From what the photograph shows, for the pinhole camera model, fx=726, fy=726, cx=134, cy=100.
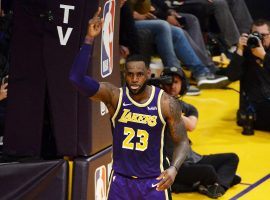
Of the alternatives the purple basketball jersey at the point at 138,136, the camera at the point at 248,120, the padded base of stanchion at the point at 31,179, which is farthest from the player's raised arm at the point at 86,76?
the camera at the point at 248,120

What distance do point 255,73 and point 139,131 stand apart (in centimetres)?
393

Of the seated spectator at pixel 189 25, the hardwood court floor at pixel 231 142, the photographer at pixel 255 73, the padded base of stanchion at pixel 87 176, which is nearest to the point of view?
the padded base of stanchion at pixel 87 176

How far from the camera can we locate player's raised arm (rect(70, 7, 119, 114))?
189 inches

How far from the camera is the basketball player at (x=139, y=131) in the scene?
506 cm

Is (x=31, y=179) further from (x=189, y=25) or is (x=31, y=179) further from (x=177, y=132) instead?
(x=189, y=25)

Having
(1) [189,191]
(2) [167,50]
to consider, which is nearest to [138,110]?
(1) [189,191]

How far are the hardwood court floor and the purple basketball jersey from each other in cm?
191

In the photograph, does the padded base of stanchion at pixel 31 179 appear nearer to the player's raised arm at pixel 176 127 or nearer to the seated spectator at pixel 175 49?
the player's raised arm at pixel 176 127

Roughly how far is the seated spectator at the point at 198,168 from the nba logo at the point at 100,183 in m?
0.83

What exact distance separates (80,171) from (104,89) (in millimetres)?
1039

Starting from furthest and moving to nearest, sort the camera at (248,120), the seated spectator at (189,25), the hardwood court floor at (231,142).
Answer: the seated spectator at (189,25), the camera at (248,120), the hardwood court floor at (231,142)

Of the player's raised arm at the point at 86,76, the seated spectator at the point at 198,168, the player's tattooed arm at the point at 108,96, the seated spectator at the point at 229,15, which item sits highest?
the seated spectator at the point at 229,15

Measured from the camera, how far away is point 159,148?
5176 millimetres

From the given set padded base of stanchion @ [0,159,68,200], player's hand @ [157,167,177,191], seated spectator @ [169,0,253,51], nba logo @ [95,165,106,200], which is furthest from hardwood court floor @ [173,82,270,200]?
player's hand @ [157,167,177,191]
